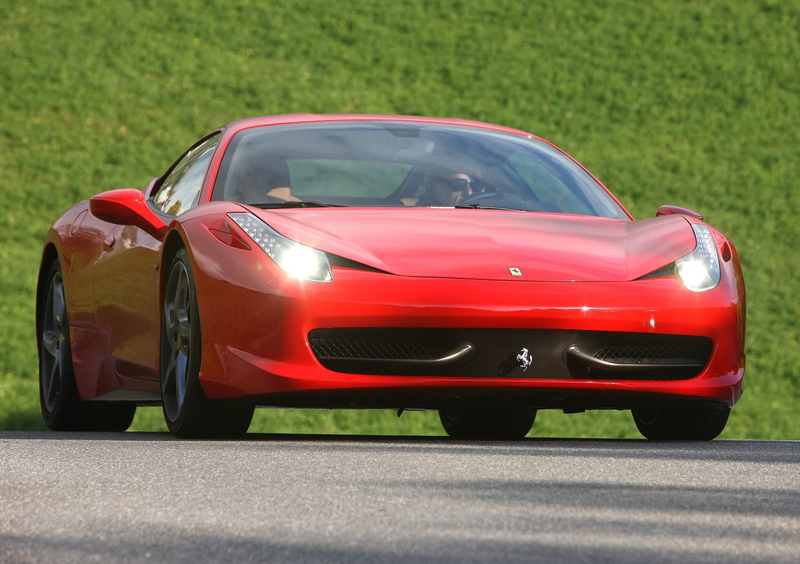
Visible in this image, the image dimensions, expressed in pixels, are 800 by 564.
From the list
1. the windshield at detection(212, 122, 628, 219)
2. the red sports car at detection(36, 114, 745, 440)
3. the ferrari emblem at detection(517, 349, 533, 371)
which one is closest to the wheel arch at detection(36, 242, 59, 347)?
the red sports car at detection(36, 114, 745, 440)

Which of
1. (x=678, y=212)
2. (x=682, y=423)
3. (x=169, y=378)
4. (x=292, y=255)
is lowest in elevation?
(x=682, y=423)

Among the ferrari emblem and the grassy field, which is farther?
the grassy field

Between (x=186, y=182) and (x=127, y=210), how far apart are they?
0.56 meters

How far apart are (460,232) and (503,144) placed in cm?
138

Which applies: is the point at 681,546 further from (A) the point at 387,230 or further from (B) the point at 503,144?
(B) the point at 503,144

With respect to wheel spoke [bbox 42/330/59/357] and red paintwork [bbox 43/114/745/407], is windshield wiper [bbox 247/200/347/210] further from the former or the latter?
wheel spoke [bbox 42/330/59/357]

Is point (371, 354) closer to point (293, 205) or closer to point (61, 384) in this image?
point (293, 205)

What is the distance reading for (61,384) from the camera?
699 centimetres

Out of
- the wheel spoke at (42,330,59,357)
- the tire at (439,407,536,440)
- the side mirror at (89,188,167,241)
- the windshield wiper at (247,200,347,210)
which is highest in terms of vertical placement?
the windshield wiper at (247,200,347,210)

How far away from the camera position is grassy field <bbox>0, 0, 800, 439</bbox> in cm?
2027

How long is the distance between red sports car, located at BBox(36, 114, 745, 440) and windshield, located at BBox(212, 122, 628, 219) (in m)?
0.02

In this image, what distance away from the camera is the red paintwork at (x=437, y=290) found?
4887 mm

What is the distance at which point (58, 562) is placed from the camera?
105 inches

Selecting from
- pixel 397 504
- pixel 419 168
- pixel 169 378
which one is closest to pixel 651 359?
pixel 419 168
